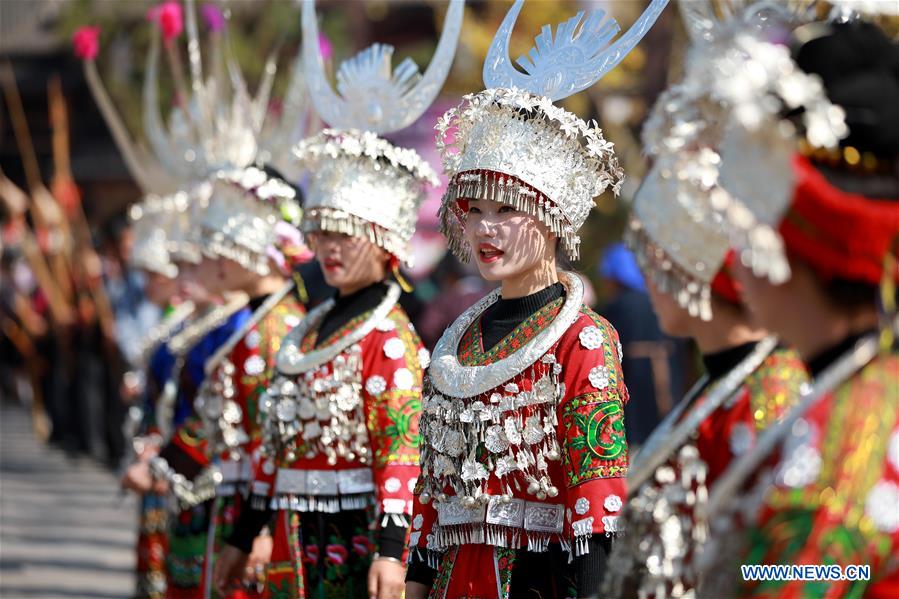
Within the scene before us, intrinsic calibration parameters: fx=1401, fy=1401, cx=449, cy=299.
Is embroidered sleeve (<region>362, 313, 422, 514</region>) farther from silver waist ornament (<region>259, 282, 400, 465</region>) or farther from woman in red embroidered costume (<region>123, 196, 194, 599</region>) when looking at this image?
woman in red embroidered costume (<region>123, 196, 194, 599</region>)

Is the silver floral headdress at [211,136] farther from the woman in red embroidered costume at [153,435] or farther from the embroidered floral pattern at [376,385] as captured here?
the embroidered floral pattern at [376,385]

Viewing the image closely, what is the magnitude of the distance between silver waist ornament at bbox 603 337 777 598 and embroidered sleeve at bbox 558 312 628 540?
58 centimetres

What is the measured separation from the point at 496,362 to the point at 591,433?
0.34m

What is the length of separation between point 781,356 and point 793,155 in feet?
1.78

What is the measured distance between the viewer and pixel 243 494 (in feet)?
16.5

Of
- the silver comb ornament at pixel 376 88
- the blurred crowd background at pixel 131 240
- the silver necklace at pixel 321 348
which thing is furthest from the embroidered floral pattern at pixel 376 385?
the blurred crowd background at pixel 131 240

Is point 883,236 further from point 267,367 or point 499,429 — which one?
point 267,367

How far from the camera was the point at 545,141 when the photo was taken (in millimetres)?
3732

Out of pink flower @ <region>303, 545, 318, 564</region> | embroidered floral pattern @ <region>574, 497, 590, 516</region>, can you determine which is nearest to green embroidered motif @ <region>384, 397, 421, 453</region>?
pink flower @ <region>303, 545, 318, 564</region>

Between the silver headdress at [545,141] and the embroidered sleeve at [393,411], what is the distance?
0.64m

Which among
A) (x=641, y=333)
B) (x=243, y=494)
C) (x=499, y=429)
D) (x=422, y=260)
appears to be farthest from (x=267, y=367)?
(x=422, y=260)

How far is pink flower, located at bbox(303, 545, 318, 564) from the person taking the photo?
4469 mm

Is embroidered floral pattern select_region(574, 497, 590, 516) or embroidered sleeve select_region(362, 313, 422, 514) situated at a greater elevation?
embroidered sleeve select_region(362, 313, 422, 514)

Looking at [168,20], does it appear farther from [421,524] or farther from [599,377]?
[599,377]
